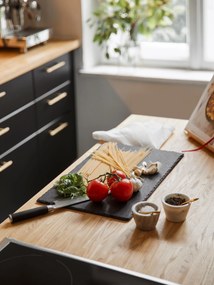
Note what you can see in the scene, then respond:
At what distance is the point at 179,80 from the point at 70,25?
80cm

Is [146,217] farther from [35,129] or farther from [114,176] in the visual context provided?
[35,129]

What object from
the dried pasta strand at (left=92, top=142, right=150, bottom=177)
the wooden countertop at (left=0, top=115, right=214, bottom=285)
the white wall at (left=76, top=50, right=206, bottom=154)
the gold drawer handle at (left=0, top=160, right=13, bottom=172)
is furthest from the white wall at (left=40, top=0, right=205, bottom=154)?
the wooden countertop at (left=0, top=115, right=214, bottom=285)

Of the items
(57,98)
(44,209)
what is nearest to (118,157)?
(44,209)

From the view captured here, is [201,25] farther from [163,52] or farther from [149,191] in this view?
[149,191]

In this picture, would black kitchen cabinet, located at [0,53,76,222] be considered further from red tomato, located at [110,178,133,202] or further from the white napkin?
red tomato, located at [110,178,133,202]

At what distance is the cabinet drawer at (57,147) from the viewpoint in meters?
3.34

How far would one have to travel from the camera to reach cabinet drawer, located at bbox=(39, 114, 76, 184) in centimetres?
334

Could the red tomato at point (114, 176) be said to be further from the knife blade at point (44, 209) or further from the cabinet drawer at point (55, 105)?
the cabinet drawer at point (55, 105)

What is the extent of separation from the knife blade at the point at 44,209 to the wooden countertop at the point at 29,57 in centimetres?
118

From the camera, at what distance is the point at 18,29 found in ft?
11.2

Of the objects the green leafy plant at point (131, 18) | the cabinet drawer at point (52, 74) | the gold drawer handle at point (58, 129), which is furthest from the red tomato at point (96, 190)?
the green leafy plant at point (131, 18)

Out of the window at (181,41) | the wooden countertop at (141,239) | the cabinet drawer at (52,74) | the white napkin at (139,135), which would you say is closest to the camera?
the wooden countertop at (141,239)

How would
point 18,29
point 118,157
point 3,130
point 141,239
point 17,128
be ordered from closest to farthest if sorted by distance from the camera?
1. point 141,239
2. point 118,157
3. point 3,130
4. point 17,128
5. point 18,29

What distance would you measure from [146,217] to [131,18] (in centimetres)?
209
